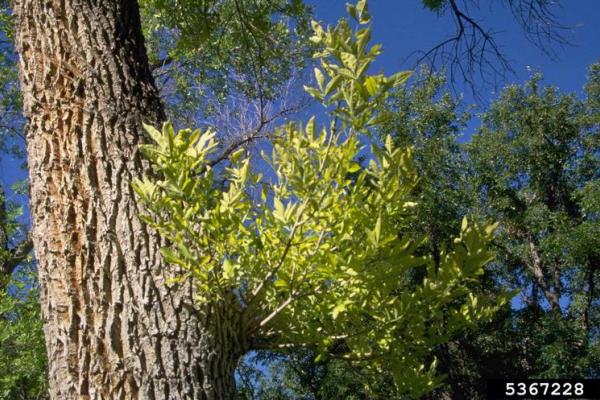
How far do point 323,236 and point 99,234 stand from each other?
0.68 m

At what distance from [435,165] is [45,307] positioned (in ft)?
46.6

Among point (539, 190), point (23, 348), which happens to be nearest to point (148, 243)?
point (23, 348)

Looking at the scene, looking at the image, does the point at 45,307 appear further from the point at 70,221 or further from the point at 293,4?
the point at 293,4

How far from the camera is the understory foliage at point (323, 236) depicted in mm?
1484

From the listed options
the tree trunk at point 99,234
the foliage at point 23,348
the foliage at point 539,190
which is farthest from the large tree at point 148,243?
the foliage at point 539,190

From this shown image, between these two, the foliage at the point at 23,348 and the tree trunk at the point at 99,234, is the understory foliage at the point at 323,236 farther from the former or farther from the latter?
the foliage at the point at 23,348

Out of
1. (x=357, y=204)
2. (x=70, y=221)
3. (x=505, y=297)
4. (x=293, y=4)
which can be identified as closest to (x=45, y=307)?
(x=70, y=221)

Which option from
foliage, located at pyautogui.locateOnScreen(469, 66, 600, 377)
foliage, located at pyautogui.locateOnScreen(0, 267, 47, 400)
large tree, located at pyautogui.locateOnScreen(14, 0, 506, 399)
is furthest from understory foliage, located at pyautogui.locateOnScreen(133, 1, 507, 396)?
foliage, located at pyautogui.locateOnScreen(469, 66, 600, 377)

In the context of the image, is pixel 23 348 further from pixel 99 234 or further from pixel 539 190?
pixel 539 190

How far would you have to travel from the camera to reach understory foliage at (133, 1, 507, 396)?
4.87 ft

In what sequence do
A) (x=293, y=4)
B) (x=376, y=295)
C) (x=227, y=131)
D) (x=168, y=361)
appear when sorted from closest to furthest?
(x=168, y=361)
(x=376, y=295)
(x=293, y=4)
(x=227, y=131)

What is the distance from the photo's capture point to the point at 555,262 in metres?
15.9

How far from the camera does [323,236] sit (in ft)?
5.38

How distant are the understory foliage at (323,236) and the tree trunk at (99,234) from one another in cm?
11
